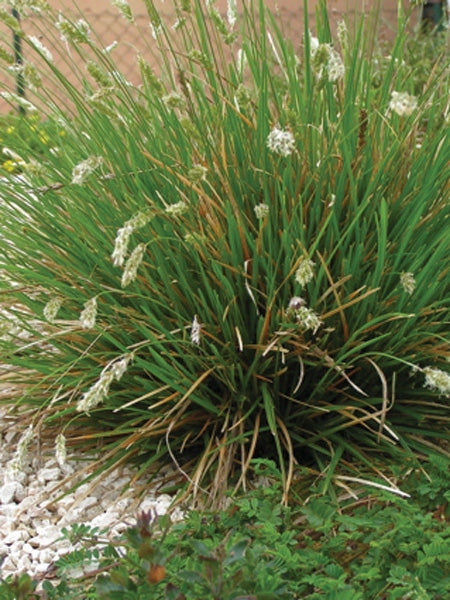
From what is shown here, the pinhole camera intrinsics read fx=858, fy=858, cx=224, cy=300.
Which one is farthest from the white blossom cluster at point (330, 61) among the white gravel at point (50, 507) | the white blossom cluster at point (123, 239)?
the white gravel at point (50, 507)

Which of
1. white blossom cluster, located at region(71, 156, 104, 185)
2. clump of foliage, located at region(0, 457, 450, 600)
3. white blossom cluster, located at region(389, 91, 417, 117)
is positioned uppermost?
white blossom cluster, located at region(389, 91, 417, 117)

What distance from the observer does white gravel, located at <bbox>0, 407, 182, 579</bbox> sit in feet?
6.34

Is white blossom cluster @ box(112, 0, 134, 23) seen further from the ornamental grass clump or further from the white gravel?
the white gravel

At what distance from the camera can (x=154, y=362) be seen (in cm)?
215

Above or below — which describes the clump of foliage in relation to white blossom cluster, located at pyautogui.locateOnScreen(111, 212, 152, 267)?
below

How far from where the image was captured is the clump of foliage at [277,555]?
4.29 feet

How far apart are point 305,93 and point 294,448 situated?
918 millimetres

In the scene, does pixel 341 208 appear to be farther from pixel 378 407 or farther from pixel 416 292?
pixel 378 407

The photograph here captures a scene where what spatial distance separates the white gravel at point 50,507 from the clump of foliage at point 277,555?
171 mm

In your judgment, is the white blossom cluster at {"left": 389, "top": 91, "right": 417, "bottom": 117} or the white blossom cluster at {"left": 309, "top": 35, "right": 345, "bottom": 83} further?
the white blossom cluster at {"left": 309, "top": 35, "right": 345, "bottom": 83}

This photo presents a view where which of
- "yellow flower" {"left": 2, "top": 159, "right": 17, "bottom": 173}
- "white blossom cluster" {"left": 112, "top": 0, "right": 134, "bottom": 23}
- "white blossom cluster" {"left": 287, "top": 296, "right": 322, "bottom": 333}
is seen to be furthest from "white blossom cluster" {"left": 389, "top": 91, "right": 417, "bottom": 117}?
"yellow flower" {"left": 2, "top": 159, "right": 17, "bottom": 173}

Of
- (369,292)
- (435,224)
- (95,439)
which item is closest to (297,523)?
(369,292)

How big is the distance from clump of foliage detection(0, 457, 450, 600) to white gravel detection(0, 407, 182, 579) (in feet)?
0.56

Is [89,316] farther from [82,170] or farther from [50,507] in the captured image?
[50,507]
